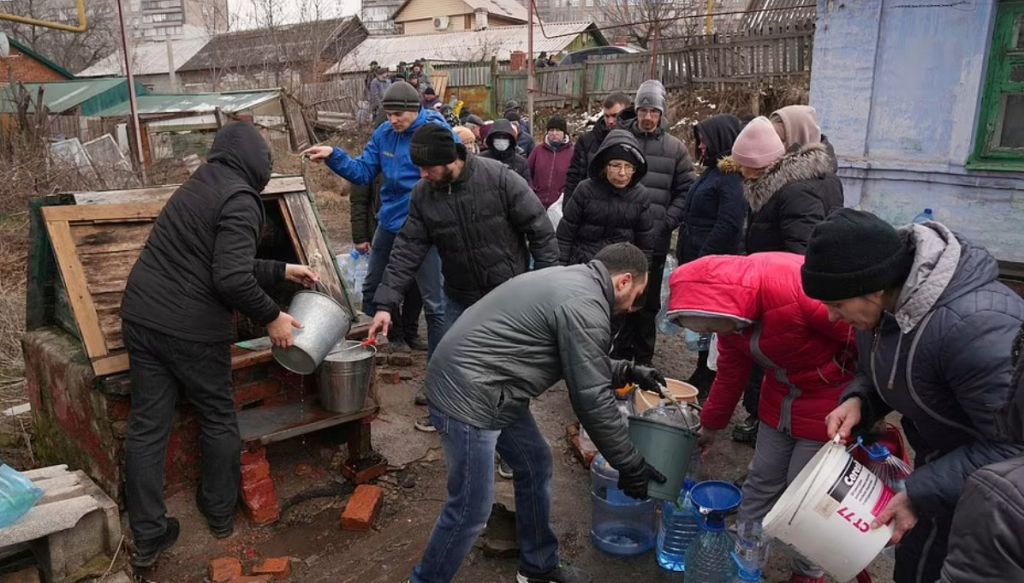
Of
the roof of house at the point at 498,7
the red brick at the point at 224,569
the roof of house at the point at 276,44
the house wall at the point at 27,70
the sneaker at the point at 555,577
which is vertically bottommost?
the red brick at the point at 224,569

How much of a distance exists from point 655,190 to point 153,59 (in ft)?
142

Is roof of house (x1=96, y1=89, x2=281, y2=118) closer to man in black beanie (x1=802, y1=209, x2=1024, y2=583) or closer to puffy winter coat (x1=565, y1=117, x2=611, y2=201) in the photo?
puffy winter coat (x1=565, y1=117, x2=611, y2=201)

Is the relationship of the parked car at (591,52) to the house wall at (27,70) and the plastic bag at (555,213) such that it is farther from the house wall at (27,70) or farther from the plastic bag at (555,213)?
the house wall at (27,70)

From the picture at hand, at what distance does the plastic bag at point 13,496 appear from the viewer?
116 inches

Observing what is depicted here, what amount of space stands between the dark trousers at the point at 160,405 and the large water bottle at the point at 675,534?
2.19m

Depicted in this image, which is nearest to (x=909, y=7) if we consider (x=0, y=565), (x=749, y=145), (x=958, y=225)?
(x=958, y=225)

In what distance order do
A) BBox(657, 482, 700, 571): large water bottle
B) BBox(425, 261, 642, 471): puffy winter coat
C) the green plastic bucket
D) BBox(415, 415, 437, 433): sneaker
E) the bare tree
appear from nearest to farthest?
1. BBox(425, 261, 642, 471): puffy winter coat
2. the green plastic bucket
3. BBox(657, 482, 700, 571): large water bottle
4. BBox(415, 415, 437, 433): sneaker
5. the bare tree

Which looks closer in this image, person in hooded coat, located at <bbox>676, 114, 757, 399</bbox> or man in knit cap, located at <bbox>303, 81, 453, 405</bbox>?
person in hooded coat, located at <bbox>676, 114, 757, 399</bbox>

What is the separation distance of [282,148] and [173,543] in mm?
14416

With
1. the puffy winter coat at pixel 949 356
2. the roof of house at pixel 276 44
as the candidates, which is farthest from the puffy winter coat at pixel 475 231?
the roof of house at pixel 276 44

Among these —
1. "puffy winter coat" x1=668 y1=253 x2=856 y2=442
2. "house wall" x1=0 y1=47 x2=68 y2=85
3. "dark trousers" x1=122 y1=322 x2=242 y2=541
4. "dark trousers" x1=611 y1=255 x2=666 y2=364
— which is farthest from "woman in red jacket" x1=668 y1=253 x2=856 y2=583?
"house wall" x1=0 y1=47 x2=68 y2=85

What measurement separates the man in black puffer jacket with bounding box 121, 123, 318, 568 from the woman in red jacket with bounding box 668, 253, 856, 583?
1.93m

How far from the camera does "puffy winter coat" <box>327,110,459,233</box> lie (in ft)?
17.4

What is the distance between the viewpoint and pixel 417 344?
644 cm
